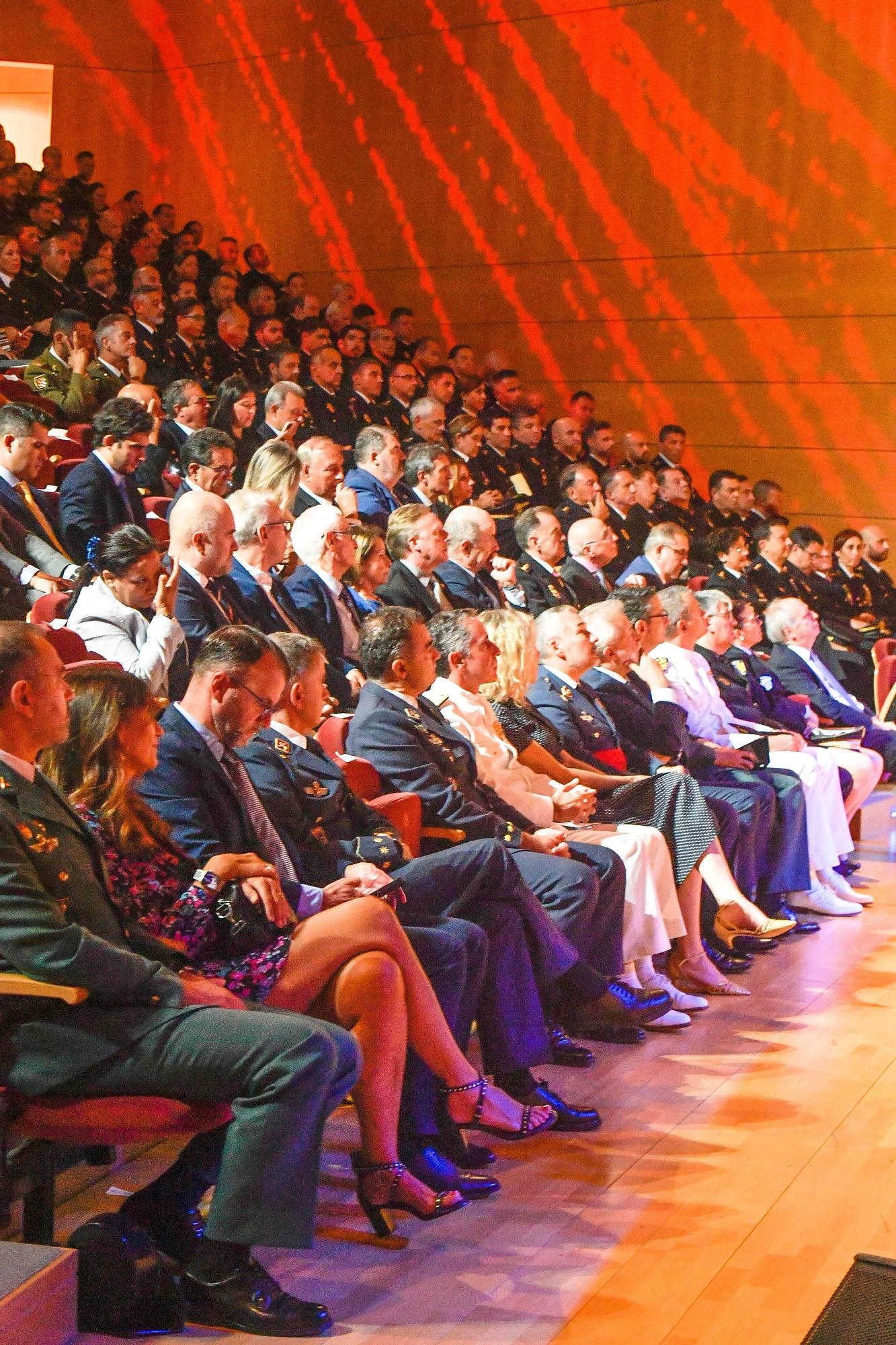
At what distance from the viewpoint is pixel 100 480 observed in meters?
4.34

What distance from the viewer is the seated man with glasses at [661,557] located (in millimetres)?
5734

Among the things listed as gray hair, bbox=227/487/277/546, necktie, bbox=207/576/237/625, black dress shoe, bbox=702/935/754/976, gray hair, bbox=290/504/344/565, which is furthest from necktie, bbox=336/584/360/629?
black dress shoe, bbox=702/935/754/976

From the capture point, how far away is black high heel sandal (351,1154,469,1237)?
2.28 m

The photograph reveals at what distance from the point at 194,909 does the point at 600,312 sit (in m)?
7.40

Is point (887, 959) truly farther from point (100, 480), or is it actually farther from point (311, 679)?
point (100, 480)

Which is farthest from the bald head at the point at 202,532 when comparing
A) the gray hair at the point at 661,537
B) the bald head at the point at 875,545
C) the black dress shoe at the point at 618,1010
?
the bald head at the point at 875,545

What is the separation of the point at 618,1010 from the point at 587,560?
2.47 metres

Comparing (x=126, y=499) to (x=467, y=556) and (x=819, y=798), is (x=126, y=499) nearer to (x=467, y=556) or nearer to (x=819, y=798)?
(x=467, y=556)

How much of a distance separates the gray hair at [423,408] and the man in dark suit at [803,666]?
1.82m

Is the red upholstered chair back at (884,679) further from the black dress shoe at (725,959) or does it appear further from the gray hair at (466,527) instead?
the black dress shoe at (725,959)

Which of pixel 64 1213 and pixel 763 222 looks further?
pixel 763 222

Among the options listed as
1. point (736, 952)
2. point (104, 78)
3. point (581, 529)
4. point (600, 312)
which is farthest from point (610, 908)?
point (104, 78)

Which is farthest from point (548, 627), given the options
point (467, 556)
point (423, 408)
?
point (423, 408)

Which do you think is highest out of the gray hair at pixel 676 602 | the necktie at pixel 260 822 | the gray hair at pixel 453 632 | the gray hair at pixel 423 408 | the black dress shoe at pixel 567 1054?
the gray hair at pixel 423 408
